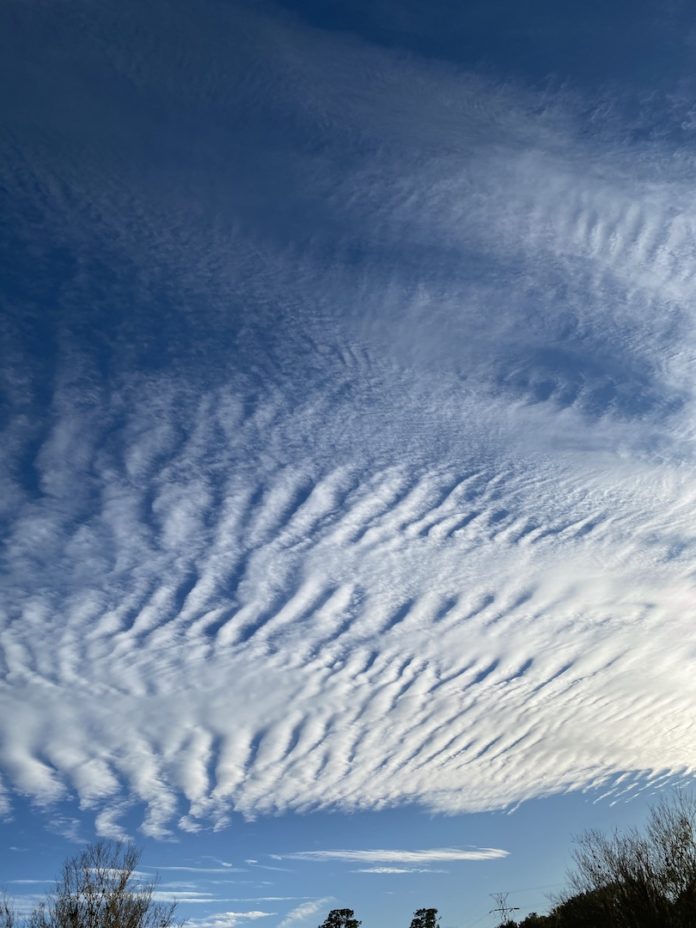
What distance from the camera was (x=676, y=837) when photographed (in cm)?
2709

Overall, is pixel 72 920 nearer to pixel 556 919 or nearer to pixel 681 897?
pixel 681 897

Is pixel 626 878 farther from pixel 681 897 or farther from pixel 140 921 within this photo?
pixel 140 921

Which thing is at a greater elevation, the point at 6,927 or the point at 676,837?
the point at 6,927

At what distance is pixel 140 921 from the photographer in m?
30.4

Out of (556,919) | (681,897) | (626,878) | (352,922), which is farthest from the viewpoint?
(352,922)

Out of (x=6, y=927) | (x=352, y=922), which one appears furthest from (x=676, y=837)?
(x=352, y=922)

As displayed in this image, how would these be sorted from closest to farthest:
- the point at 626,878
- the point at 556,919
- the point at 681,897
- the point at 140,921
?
1. the point at 681,897
2. the point at 626,878
3. the point at 140,921
4. the point at 556,919

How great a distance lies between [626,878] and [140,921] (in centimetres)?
1939

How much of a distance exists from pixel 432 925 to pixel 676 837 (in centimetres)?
7217

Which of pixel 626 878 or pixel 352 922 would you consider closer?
pixel 626 878

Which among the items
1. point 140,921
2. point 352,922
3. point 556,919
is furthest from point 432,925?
point 140,921

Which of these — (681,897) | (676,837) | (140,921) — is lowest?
(681,897)

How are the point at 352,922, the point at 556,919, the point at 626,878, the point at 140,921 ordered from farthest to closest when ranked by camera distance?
the point at 352,922 < the point at 556,919 < the point at 140,921 < the point at 626,878

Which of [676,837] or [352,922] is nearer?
[676,837]
